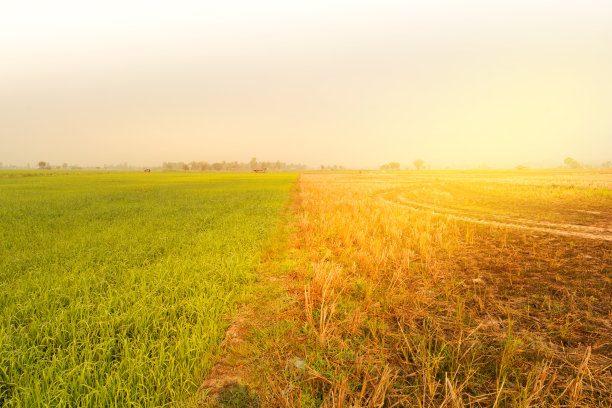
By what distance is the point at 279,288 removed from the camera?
6.23 metres

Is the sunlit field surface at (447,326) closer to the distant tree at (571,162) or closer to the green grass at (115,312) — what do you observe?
the green grass at (115,312)

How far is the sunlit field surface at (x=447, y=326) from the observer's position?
3.04 metres

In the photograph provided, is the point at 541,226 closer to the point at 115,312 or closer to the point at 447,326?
the point at 447,326

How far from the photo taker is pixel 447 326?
4586mm

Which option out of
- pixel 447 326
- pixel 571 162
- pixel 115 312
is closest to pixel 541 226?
pixel 447 326

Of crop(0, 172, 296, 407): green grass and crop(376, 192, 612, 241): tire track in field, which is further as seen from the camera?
crop(376, 192, 612, 241): tire track in field

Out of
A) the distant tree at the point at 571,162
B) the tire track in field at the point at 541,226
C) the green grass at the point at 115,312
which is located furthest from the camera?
the distant tree at the point at 571,162

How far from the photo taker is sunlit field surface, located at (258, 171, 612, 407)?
9.98 ft

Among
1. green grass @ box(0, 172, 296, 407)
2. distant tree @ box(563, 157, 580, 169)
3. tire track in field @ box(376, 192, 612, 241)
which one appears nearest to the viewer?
green grass @ box(0, 172, 296, 407)

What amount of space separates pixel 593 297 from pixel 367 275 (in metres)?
4.97

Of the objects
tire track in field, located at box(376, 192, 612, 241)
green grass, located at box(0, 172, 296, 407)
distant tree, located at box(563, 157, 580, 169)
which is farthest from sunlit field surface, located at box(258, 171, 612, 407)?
distant tree, located at box(563, 157, 580, 169)

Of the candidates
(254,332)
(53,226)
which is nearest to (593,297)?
(254,332)

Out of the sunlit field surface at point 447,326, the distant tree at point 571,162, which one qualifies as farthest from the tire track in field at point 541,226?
the distant tree at point 571,162

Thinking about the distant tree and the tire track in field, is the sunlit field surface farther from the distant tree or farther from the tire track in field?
the distant tree
